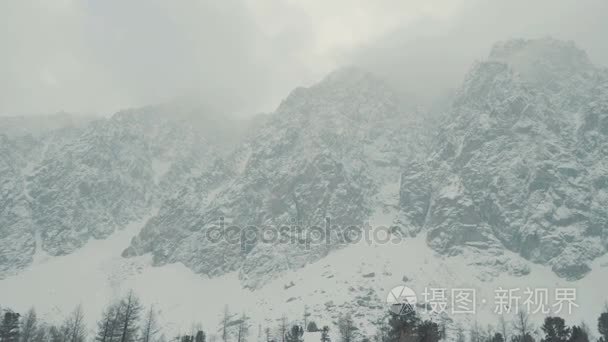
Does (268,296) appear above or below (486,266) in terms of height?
below

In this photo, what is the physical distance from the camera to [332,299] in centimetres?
17925

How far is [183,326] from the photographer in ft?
600

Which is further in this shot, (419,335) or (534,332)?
(534,332)

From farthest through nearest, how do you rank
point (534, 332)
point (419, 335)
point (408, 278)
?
point (408, 278) < point (534, 332) < point (419, 335)

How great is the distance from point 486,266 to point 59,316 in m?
142

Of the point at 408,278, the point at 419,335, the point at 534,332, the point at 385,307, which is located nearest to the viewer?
the point at 419,335

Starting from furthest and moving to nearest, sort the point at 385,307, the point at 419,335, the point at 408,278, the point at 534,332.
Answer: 1. the point at 408,278
2. the point at 385,307
3. the point at 534,332
4. the point at 419,335

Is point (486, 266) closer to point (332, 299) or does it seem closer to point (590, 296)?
point (590, 296)

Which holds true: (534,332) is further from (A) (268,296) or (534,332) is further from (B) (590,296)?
(A) (268,296)

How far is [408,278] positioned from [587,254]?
2385 inches

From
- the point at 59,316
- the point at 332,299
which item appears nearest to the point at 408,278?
the point at 332,299

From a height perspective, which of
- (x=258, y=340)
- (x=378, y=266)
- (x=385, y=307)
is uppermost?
(x=378, y=266)

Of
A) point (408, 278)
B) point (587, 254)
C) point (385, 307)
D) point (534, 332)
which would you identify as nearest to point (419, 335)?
point (534, 332)

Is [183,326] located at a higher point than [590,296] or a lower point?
lower
